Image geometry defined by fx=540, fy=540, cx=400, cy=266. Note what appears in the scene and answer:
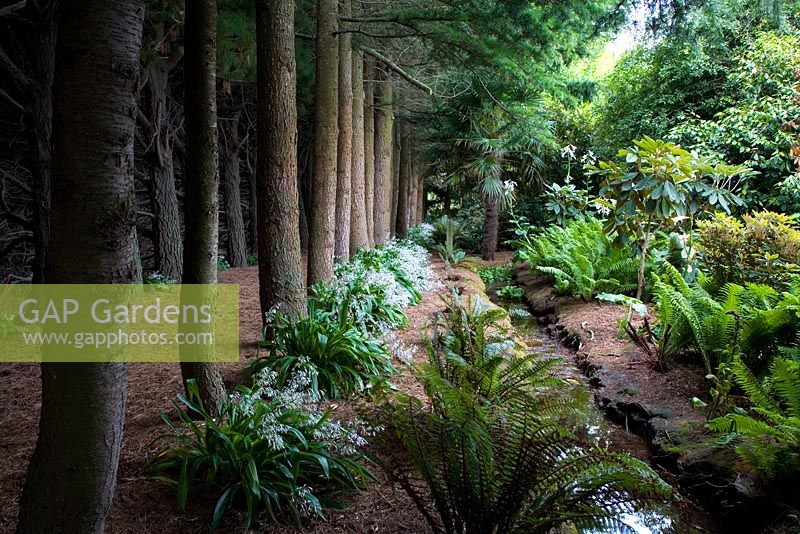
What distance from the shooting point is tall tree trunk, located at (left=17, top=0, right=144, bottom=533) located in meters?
1.97

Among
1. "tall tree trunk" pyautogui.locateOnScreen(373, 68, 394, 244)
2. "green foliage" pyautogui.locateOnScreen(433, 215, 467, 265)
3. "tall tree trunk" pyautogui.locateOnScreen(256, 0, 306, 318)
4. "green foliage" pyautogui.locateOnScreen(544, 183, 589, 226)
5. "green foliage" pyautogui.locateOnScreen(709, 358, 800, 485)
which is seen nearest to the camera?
"green foliage" pyautogui.locateOnScreen(709, 358, 800, 485)

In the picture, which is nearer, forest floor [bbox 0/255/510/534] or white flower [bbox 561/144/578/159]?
forest floor [bbox 0/255/510/534]

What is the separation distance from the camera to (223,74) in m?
8.22

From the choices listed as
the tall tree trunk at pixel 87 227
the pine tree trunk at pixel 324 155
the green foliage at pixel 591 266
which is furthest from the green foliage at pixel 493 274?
the tall tree trunk at pixel 87 227

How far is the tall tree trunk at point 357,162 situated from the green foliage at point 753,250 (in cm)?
512

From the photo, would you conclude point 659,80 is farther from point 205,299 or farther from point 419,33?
point 205,299

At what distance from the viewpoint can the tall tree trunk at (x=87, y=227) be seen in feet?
6.46

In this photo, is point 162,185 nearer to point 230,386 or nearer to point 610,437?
point 230,386

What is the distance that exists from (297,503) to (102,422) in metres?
0.99

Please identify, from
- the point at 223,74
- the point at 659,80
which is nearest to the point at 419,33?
the point at 223,74

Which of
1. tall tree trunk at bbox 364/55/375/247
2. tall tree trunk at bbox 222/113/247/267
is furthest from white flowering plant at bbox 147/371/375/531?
tall tree trunk at bbox 222/113/247/267

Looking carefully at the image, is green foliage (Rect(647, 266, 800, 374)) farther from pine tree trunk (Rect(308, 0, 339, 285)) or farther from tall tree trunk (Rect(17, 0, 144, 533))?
tall tree trunk (Rect(17, 0, 144, 533))

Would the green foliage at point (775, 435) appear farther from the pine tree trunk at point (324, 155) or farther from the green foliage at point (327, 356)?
the pine tree trunk at point (324, 155)

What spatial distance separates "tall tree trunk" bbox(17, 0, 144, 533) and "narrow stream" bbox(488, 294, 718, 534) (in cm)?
203
